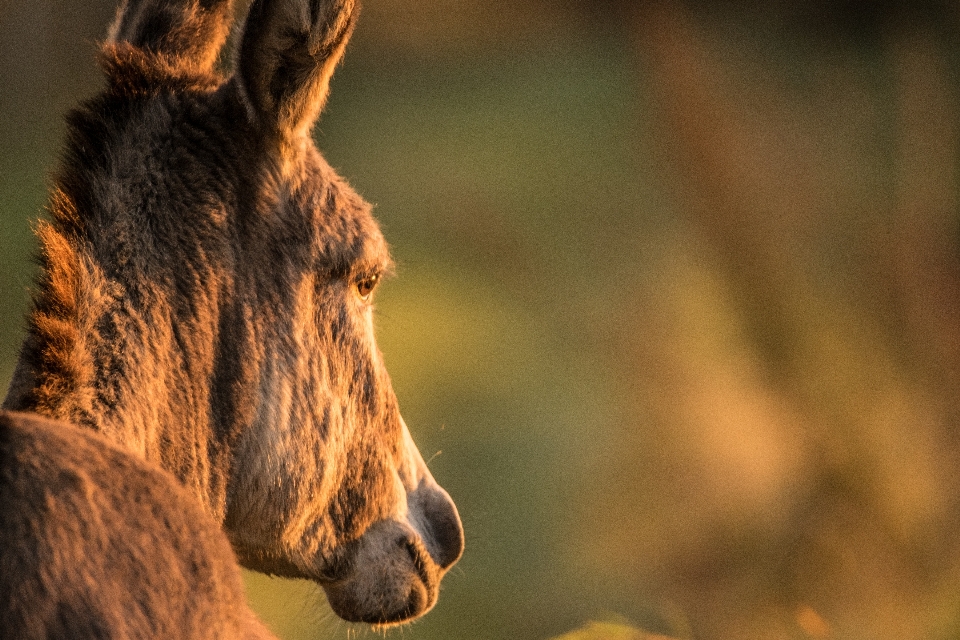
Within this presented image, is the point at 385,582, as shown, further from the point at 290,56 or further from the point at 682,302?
the point at 682,302

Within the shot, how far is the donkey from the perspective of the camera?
Result: 1755mm

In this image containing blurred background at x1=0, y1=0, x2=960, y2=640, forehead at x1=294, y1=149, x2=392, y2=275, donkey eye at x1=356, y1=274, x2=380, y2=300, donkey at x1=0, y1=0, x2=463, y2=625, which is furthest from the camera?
blurred background at x1=0, y1=0, x2=960, y2=640

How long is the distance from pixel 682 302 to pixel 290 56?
3094 mm

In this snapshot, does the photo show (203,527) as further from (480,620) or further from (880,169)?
(880,169)

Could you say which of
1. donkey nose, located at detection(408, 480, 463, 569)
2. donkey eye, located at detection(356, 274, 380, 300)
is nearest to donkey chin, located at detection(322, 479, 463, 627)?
donkey nose, located at detection(408, 480, 463, 569)

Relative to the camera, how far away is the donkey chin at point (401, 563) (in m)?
2.26

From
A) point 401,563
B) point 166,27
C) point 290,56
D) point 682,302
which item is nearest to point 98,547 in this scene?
point 290,56

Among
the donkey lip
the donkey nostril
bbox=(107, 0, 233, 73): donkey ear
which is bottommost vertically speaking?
the donkey lip

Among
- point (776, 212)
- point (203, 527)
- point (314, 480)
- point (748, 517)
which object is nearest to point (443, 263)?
Answer: point (776, 212)

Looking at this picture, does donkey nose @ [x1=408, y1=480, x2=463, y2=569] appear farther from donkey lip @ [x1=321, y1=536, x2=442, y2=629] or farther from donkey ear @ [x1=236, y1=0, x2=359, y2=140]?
donkey ear @ [x1=236, y1=0, x2=359, y2=140]

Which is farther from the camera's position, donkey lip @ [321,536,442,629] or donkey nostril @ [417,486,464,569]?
donkey nostril @ [417,486,464,569]

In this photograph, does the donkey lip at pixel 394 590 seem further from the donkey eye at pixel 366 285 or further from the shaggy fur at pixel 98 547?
the shaggy fur at pixel 98 547

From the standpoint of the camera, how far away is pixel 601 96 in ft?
15.2

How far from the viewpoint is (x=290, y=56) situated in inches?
72.8
